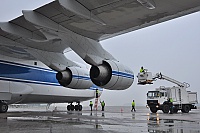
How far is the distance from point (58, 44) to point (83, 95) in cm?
852

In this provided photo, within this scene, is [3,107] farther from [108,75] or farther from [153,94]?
[153,94]

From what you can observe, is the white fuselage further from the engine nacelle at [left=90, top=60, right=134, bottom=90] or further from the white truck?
the white truck

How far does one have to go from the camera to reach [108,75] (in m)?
10.7

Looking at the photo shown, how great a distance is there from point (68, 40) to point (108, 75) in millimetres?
2339

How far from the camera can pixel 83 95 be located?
66.3 feet

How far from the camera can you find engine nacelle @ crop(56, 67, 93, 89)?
13209mm

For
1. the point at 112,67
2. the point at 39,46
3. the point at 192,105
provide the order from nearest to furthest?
1. the point at 112,67
2. the point at 39,46
3. the point at 192,105

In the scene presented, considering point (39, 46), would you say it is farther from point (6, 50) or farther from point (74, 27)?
point (74, 27)

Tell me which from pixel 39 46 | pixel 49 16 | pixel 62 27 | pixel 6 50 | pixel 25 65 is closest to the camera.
Answer: pixel 49 16

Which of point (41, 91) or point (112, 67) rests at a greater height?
point (112, 67)

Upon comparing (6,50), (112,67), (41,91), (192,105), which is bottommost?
(192,105)

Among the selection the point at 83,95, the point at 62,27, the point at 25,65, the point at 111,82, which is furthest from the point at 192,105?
the point at 62,27

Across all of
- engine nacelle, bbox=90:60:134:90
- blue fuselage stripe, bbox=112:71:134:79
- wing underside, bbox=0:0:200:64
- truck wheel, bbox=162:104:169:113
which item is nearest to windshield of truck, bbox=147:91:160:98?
truck wheel, bbox=162:104:169:113

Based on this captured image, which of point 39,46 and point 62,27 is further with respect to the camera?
point 39,46
